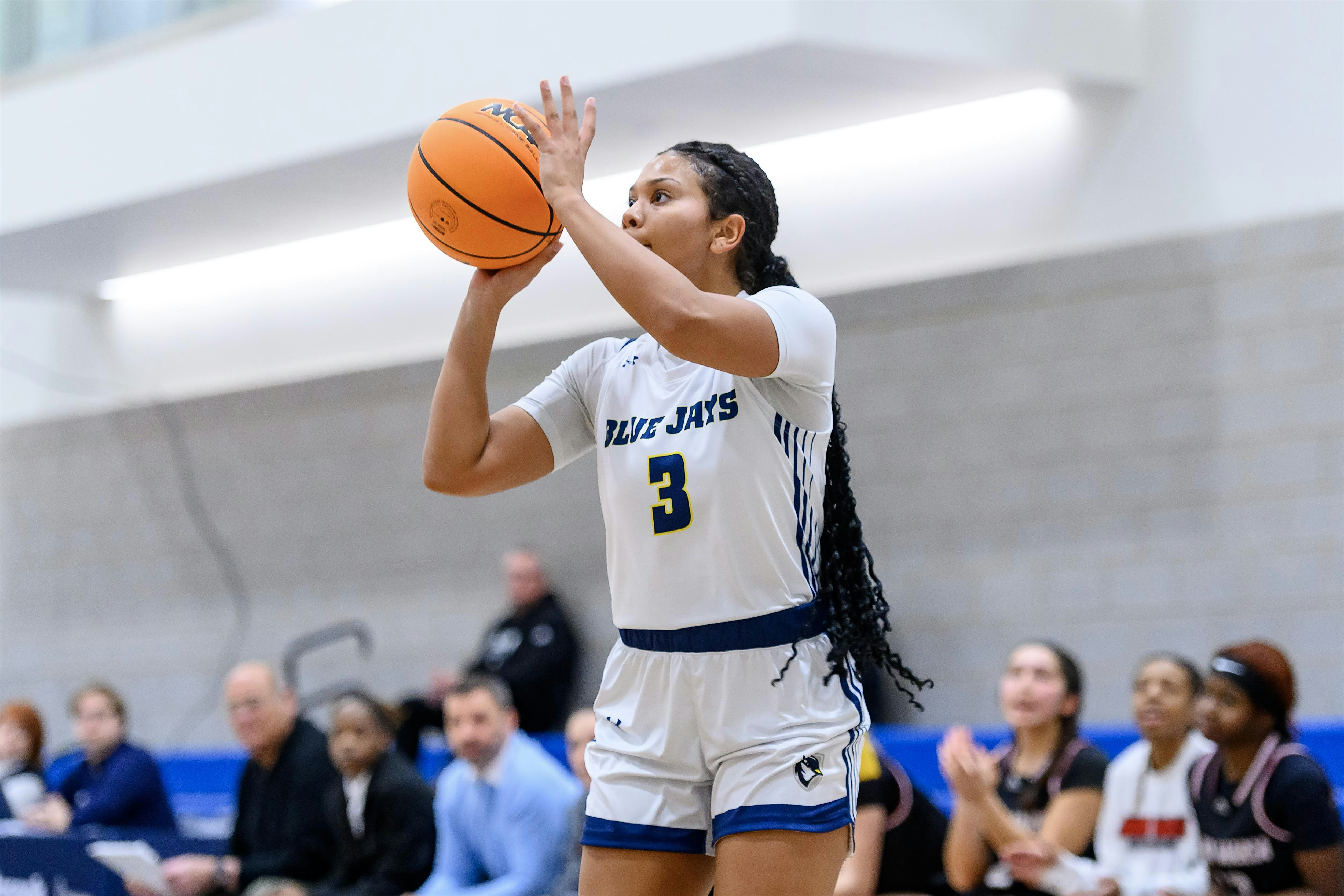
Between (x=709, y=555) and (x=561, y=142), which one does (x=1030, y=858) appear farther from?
(x=561, y=142)

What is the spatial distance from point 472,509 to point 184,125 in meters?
2.99

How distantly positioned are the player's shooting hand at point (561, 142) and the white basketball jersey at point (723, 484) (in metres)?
0.36

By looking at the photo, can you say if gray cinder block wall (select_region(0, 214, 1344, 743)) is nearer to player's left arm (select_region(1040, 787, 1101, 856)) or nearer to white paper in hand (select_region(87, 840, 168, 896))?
player's left arm (select_region(1040, 787, 1101, 856))

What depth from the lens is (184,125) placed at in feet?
26.8

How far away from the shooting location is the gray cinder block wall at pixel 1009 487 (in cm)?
674

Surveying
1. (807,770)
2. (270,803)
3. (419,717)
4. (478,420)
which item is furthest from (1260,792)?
(419,717)

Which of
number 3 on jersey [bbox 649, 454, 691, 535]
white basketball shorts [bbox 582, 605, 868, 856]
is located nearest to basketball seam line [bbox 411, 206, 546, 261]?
number 3 on jersey [bbox 649, 454, 691, 535]

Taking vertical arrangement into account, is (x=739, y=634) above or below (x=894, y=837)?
above

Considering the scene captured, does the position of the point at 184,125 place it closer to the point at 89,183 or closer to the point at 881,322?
the point at 89,183

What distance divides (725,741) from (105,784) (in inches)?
225

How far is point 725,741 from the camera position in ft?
8.11

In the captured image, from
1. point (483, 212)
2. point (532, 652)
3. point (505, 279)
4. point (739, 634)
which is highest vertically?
point (483, 212)

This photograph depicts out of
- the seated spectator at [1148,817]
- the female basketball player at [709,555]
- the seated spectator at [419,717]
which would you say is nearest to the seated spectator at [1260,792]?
the seated spectator at [1148,817]

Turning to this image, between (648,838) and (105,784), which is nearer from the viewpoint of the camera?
(648,838)
